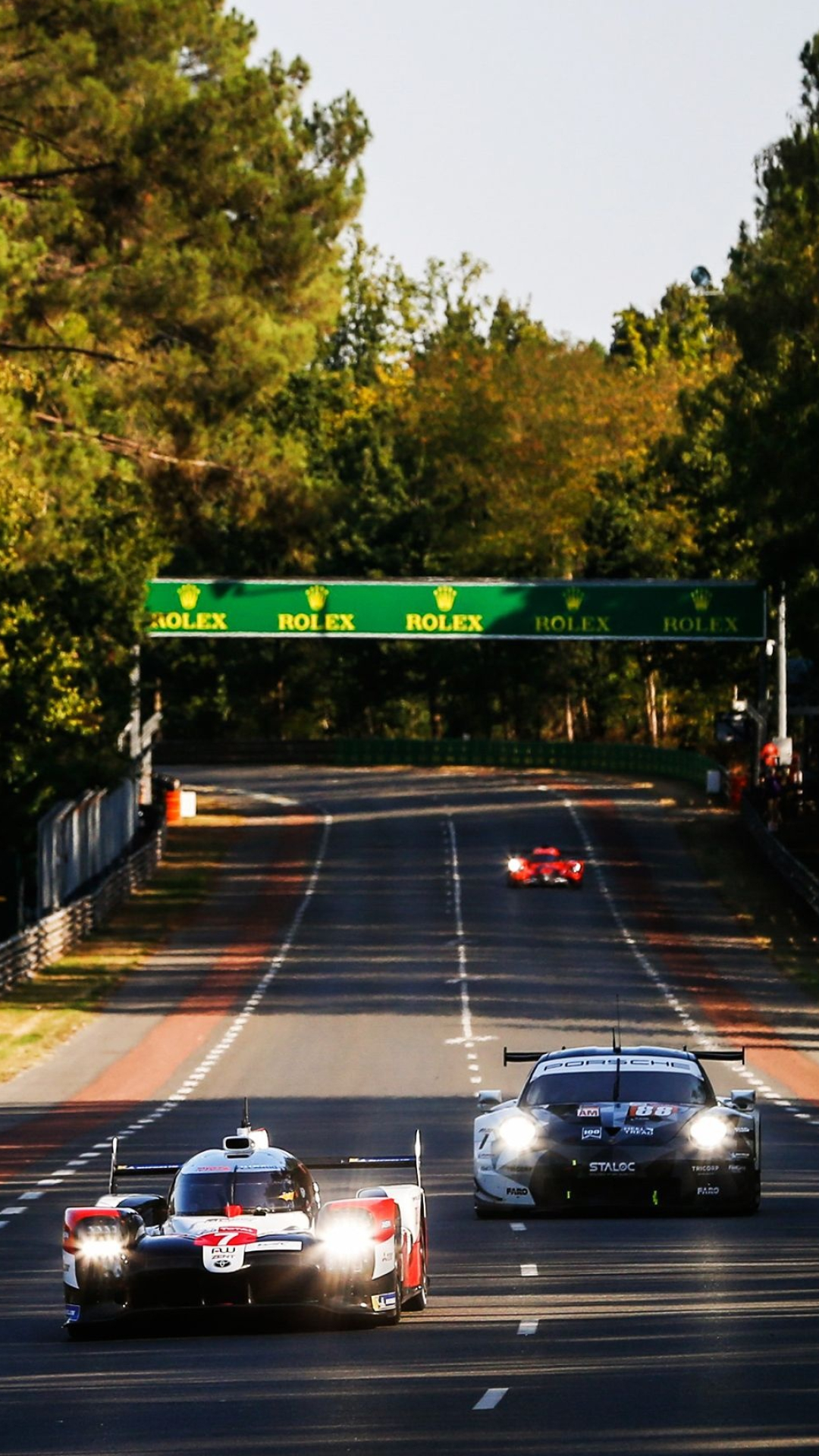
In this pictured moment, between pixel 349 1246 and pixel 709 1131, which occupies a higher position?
pixel 709 1131

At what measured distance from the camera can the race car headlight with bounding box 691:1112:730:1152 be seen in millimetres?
20344

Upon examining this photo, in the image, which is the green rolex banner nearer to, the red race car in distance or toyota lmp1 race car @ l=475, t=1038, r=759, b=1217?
the red race car in distance

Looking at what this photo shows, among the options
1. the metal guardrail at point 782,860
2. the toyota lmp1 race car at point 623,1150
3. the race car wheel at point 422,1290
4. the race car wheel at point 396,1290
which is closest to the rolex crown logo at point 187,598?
the metal guardrail at point 782,860

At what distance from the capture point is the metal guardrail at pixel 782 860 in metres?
63.8

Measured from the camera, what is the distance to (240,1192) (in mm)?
15609

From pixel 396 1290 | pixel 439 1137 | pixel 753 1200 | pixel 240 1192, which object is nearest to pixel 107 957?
pixel 439 1137

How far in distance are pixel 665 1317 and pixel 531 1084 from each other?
21.7 feet

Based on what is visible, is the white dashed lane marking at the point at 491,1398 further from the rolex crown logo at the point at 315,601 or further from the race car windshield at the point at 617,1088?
the rolex crown logo at the point at 315,601

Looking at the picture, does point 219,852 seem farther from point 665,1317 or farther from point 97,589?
point 665,1317

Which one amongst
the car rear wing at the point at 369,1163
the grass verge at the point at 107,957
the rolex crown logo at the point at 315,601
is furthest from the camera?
the rolex crown logo at the point at 315,601

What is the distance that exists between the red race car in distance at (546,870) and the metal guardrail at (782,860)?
5611 millimetres

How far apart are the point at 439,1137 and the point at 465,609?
170ft

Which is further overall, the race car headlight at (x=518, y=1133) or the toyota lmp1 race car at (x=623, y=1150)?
the race car headlight at (x=518, y=1133)

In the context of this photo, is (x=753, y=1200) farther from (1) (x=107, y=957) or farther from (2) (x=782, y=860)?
(2) (x=782, y=860)
